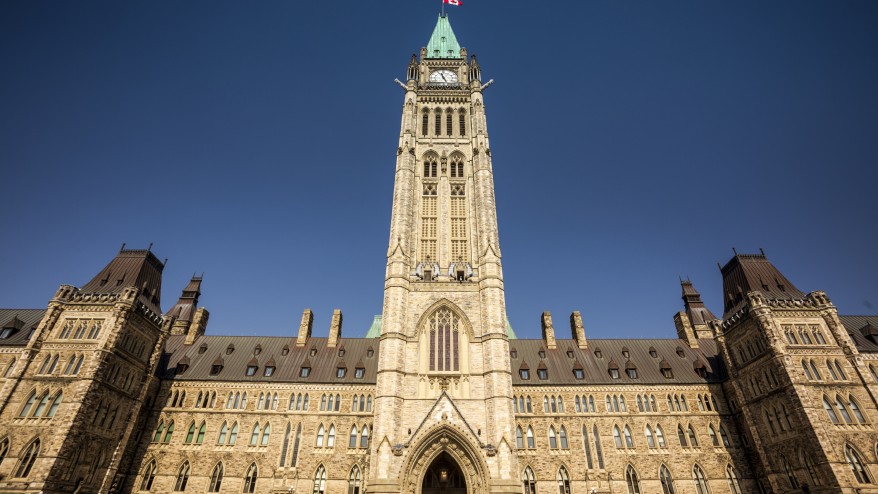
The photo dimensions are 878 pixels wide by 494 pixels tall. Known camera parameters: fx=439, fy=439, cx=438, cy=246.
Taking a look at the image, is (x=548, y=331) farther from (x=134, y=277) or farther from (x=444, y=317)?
(x=134, y=277)

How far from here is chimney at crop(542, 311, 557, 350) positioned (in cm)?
4588

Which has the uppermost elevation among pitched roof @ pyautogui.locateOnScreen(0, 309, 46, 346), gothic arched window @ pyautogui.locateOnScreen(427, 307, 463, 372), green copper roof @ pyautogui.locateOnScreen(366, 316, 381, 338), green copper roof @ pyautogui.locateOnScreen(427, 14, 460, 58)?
green copper roof @ pyautogui.locateOnScreen(427, 14, 460, 58)

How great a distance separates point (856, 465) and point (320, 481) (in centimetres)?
3747

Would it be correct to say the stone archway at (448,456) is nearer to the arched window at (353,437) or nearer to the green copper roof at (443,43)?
the arched window at (353,437)

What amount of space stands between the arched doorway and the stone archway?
2.57 meters

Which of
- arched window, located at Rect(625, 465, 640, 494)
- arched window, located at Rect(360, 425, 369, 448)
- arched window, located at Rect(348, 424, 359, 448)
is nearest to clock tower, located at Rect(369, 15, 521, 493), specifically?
arched window, located at Rect(360, 425, 369, 448)

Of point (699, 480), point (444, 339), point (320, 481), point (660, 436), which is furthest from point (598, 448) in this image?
point (320, 481)

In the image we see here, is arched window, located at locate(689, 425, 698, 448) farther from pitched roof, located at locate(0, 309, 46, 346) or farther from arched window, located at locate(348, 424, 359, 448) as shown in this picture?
pitched roof, located at locate(0, 309, 46, 346)

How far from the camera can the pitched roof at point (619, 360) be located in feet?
134

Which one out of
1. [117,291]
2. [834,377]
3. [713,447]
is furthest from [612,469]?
[117,291]

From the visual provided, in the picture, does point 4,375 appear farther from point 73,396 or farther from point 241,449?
point 241,449

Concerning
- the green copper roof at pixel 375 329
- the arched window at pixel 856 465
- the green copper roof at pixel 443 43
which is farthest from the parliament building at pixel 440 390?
the green copper roof at pixel 375 329

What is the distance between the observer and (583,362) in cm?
4359

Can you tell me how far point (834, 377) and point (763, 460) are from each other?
803 cm
